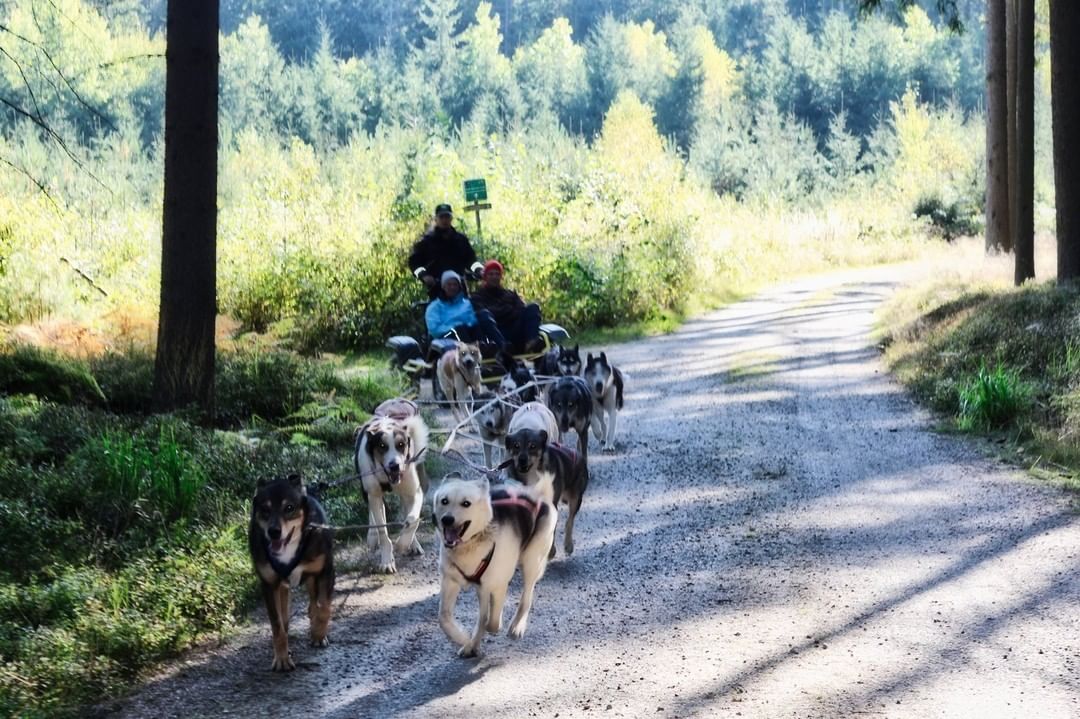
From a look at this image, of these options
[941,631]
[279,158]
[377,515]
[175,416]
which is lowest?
[941,631]

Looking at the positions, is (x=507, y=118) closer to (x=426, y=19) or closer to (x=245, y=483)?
(x=426, y=19)

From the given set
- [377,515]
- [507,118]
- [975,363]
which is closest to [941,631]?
[377,515]

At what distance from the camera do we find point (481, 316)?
12.6 metres

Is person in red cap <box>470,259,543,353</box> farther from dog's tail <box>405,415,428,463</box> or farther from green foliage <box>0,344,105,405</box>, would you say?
dog's tail <box>405,415,428,463</box>

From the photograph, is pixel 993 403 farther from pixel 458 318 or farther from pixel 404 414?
pixel 404 414

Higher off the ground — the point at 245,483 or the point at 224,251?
the point at 224,251

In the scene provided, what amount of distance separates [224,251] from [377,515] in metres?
13.9

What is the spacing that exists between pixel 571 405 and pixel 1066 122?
909cm

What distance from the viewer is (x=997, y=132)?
23.3m

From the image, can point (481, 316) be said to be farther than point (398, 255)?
No

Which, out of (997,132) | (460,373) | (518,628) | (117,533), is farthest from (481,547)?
(997,132)

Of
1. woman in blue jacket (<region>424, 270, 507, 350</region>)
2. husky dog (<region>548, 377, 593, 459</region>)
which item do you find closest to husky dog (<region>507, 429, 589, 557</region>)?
husky dog (<region>548, 377, 593, 459</region>)

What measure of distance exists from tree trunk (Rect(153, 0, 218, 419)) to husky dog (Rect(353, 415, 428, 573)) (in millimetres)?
2947

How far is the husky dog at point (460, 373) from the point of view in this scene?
448 inches
